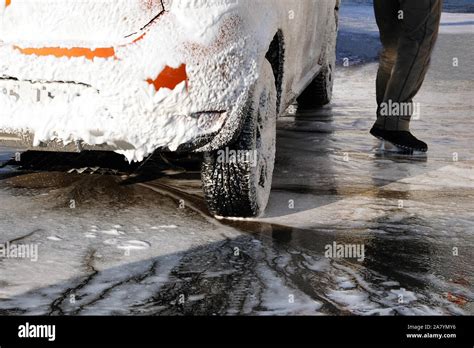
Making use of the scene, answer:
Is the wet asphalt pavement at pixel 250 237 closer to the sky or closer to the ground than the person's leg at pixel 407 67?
closer to the ground

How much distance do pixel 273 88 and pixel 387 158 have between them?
1.89 meters

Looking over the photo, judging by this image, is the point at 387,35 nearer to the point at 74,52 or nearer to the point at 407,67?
the point at 407,67

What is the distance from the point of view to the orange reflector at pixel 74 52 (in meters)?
3.93

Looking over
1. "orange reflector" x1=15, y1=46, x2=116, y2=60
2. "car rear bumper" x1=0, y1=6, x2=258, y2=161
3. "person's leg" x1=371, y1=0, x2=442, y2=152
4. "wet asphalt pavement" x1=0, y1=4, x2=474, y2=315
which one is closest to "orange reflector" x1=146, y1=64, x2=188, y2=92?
"car rear bumper" x1=0, y1=6, x2=258, y2=161

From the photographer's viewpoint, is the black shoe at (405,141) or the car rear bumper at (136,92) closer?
the car rear bumper at (136,92)

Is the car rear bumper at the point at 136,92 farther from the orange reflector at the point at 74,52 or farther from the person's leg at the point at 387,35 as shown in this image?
the person's leg at the point at 387,35

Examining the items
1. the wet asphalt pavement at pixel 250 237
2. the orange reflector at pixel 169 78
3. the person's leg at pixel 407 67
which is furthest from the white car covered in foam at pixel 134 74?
the person's leg at pixel 407 67

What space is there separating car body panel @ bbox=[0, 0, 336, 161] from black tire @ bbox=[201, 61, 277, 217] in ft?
0.66

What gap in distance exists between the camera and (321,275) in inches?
151

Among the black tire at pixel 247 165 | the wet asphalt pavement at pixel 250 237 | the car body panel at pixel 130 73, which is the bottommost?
the wet asphalt pavement at pixel 250 237

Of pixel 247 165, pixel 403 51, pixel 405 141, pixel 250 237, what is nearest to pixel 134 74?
pixel 247 165

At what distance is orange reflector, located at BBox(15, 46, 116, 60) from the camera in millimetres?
3928
